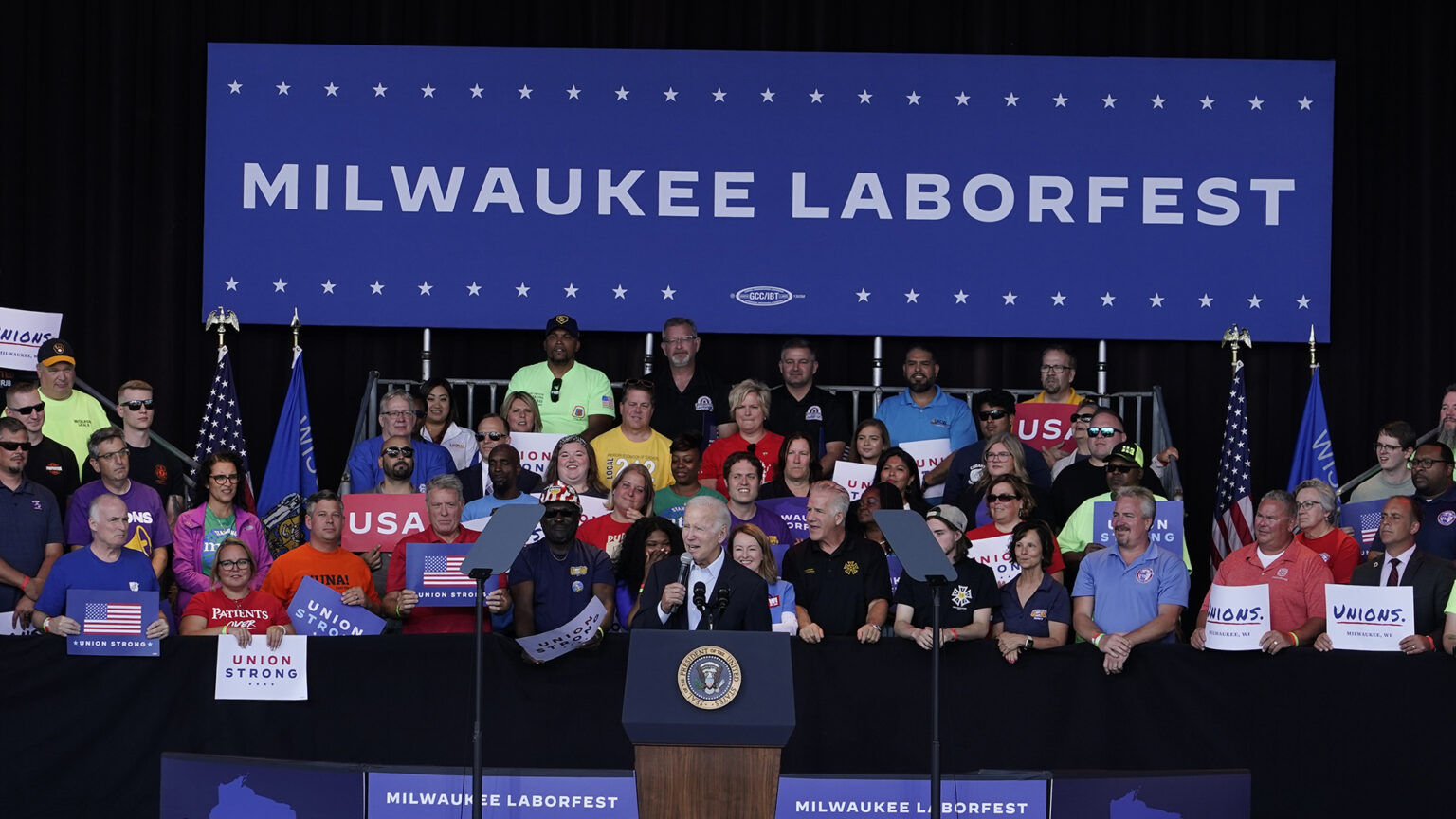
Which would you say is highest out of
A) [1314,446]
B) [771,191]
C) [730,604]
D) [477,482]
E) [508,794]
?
[771,191]

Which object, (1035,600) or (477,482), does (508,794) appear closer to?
(1035,600)

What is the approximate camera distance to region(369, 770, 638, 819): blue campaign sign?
680 cm

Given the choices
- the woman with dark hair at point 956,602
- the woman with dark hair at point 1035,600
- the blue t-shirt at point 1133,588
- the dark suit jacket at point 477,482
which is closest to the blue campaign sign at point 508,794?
the woman with dark hair at point 956,602

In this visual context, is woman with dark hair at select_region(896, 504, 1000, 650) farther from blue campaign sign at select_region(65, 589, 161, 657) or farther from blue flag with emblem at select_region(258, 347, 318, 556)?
blue flag with emblem at select_region(258, 347, 318, 556)

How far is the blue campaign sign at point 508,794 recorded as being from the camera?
22.3 feet

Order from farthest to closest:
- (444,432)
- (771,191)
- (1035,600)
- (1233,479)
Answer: (771,191), (1233,479), (444,432), (1035,600)

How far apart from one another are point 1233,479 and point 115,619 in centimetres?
662

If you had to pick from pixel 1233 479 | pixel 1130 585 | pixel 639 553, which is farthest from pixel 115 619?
pixel 1233 479

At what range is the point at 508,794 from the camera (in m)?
6.86

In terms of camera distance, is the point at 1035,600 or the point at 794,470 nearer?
the point at 1035,600

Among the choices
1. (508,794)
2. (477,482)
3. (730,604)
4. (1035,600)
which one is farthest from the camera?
(477,482)

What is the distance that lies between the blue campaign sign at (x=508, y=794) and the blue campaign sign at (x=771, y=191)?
4.93m

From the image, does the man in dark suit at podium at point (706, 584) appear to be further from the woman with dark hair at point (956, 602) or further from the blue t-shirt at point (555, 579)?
the woman with dark hair at point (956, 602)

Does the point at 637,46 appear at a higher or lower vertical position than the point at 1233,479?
higher
